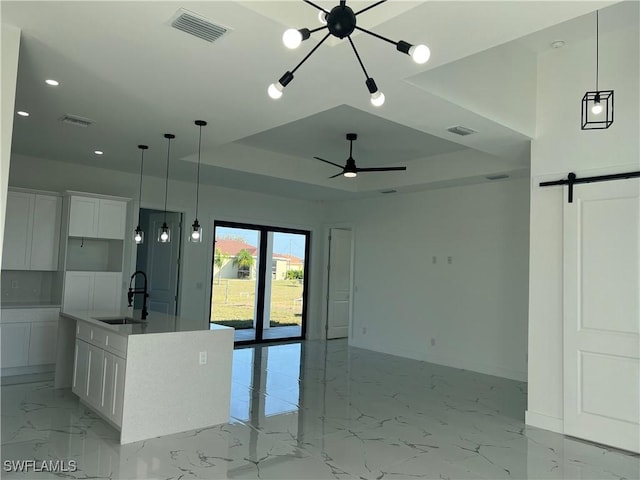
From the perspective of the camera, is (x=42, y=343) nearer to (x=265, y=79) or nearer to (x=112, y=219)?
(x=112, y=219)

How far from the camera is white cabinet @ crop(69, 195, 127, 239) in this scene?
600 cm

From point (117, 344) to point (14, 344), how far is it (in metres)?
2.61

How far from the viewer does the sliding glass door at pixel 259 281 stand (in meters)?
8.22

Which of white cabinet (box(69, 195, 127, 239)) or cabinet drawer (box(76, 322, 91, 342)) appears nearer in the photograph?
cabinet drawer (box(76, 322, 91, 342))

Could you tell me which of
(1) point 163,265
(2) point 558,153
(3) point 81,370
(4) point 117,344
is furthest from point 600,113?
(1) point 163,265

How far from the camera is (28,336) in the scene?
5.59 meters

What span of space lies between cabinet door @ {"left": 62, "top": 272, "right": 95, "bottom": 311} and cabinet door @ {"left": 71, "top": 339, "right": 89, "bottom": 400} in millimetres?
1472

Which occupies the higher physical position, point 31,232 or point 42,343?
point 31,232

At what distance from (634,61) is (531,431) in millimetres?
3413

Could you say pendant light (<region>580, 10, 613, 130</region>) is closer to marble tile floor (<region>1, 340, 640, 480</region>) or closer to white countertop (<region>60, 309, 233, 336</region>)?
marble tile floor (<region>1, 340, 640, 480</region>)

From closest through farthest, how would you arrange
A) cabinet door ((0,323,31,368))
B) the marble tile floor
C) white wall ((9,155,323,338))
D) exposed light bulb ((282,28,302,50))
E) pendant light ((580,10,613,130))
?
exposed light bulb ((282,28,302,50)), the marble tile floor, pendant light ((580,10,613,130)), cabinet door ((0,323,31,368)), white wall ((9,155,323,338))

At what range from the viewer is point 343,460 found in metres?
3.44

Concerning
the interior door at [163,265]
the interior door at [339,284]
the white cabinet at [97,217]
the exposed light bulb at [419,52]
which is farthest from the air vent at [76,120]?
the interior door at [339,284]

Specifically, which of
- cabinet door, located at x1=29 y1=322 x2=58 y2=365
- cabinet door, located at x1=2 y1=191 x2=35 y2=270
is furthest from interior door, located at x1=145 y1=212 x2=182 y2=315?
cabinet door, located at x1=2 y1=191 x2=35 y2=270
